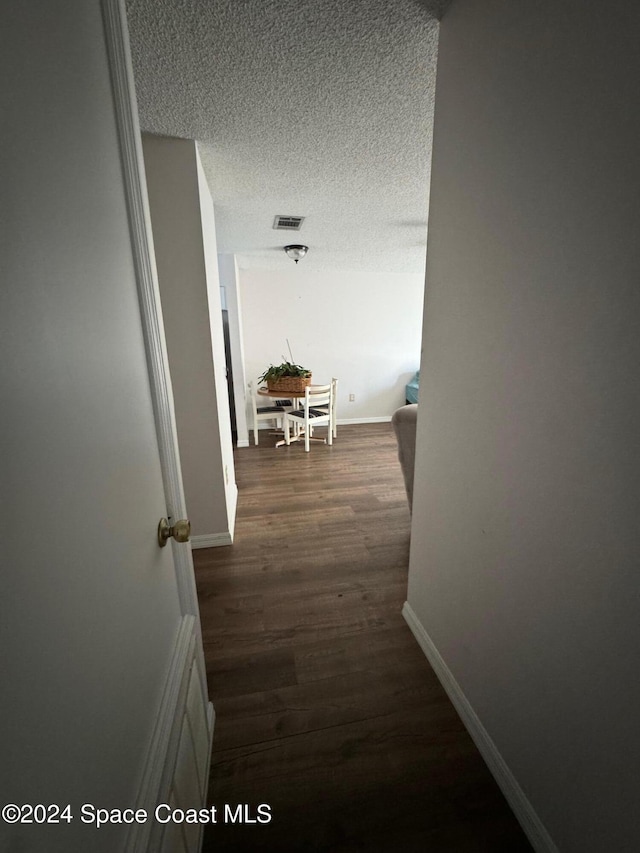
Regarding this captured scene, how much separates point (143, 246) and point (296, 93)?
120cm

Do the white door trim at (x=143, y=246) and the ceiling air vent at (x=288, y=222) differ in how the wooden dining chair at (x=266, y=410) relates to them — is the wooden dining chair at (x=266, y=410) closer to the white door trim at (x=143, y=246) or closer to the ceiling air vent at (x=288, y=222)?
the ceiling air vent at (x=288, y=222)

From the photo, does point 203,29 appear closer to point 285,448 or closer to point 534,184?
point 534,184

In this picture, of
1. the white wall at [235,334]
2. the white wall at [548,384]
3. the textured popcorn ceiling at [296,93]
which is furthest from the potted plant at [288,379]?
the white wall at [548,384]

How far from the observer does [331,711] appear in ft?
4.28

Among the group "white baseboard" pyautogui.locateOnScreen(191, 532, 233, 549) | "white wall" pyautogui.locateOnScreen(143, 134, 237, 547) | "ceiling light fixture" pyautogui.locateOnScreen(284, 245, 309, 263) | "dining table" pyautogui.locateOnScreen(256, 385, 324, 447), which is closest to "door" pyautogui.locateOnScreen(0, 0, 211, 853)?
"white wall" pyautogui.locateOnScreen(143, 134, 237, 547)

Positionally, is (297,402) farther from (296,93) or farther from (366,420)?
(296,93)

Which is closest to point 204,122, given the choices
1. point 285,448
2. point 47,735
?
point 47,735

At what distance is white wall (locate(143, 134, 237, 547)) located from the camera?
5.87ft

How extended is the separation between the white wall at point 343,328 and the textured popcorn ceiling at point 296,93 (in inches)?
87.3

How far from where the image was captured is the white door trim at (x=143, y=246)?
0.65 m

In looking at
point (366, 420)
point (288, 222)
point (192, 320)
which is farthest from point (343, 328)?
point (192, 320)

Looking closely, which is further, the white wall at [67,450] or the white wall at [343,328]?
the white wall at [343,328]

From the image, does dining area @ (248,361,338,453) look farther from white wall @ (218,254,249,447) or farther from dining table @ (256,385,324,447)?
white wall @ (218,254,249,447)

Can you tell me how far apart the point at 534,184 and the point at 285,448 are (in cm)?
369
